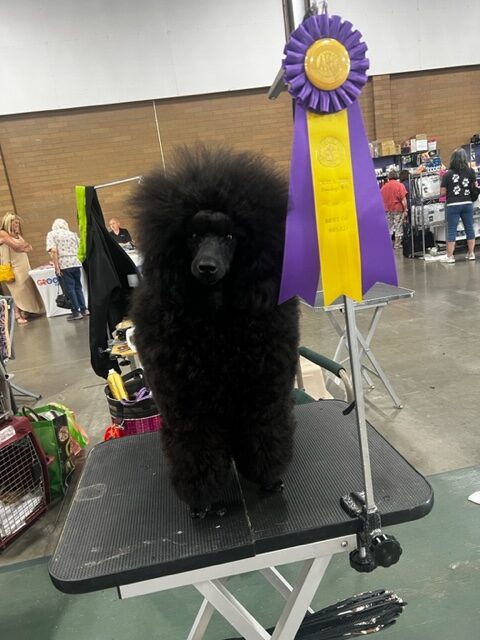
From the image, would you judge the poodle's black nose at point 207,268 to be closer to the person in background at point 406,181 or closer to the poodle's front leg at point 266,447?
the poodle's front leg at point 266,447

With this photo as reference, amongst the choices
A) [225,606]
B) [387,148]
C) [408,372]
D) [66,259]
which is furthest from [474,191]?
[225,606]

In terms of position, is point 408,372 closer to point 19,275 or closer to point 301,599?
point 301,599

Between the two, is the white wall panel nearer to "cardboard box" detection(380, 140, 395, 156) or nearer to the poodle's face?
"cardboard box" detection(380, 140, 395, 156)

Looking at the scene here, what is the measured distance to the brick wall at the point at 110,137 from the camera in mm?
7949

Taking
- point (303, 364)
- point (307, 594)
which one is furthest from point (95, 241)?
point (307, 594)

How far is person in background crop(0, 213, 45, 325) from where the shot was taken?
652 cm

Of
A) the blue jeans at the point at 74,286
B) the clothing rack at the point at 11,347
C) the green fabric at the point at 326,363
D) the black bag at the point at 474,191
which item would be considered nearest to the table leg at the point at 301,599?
the green fabric at the point at 326,363

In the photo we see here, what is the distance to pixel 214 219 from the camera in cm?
85

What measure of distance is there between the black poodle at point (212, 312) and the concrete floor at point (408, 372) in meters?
1.43

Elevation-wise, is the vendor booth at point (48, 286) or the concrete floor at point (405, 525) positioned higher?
the vendor booth at point (48, 286)

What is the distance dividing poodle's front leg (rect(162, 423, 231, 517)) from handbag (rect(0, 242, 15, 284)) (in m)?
6.52

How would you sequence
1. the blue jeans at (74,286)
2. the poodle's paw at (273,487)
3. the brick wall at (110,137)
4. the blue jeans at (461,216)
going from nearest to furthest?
the poodle's paw at (273,487) < the blue jeans at (74,286) < the blue jeans at (461,216) < the brick wall at (110,137)

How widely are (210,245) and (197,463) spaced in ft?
1.52

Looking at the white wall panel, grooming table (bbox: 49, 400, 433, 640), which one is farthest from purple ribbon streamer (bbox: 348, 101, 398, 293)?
the white wall panel
